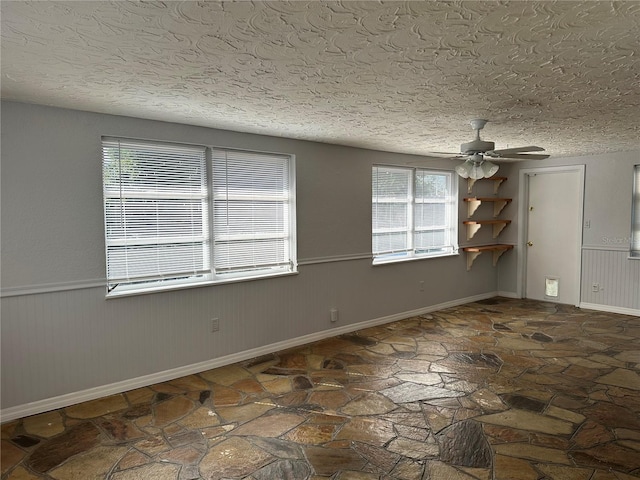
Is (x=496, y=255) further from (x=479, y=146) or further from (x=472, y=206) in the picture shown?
(x=479, y=146)

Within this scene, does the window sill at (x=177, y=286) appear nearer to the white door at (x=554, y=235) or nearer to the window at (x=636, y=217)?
the white door at (x=554, y=235)


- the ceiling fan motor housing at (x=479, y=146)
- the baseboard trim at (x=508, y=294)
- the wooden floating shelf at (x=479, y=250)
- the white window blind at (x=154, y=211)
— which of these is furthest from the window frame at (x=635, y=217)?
the white window blind at (x=154, y=211)

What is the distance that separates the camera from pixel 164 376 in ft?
11.9

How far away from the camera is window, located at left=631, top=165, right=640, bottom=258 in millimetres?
5617

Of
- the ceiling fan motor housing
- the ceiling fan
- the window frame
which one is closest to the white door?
the window frame

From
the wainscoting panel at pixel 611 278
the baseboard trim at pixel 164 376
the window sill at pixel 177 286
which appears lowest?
the baseboard trim at pixel 164 376

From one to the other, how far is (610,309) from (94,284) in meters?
6.52

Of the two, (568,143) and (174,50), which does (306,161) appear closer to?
(174,50)

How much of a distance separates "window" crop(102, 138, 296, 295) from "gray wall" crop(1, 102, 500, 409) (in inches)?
4.5

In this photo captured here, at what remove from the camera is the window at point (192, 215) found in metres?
3.41

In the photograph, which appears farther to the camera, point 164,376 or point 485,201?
point 485,201

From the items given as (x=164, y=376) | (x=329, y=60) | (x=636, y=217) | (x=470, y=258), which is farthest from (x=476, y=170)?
(x=636, y=217)

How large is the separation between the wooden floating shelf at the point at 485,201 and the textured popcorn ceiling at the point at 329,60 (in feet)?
9.14

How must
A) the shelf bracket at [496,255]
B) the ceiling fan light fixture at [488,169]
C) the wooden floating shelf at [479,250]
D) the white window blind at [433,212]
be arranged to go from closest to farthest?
the ceiling fan light fixture at [488,169], the white window blind at [433,212], the wooden floating shelf at [479,250], the shelf bracket at [496,255]
